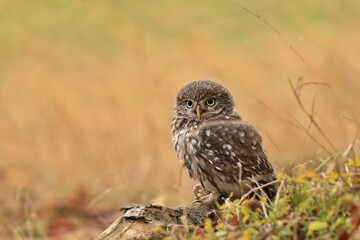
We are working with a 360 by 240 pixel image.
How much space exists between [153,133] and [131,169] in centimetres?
50

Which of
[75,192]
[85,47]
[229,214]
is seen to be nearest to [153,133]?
[75,192]

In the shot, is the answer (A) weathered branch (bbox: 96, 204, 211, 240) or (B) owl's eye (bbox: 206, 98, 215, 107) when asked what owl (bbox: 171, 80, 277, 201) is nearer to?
(B) owl's eye (bbox: 206, 98, 215, 107)

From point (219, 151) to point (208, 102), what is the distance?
2.64 feet

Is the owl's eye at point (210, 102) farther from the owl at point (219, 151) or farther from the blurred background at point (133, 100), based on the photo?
the blurred background at point (133, 100)

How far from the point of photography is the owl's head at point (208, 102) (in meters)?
7.10

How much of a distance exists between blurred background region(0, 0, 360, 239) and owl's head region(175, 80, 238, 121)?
1693 millimetres

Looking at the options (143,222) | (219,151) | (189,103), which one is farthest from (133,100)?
(143,222)

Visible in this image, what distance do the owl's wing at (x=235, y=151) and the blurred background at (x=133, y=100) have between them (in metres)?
2.26

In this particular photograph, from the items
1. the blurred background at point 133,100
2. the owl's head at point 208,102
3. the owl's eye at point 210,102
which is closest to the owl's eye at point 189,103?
the owl's head at point 208,102

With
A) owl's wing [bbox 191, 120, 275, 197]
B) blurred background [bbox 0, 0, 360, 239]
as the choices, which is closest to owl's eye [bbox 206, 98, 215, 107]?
owl's wing [bbox 191, 120, 275, 197]

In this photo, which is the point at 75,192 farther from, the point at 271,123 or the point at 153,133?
the point at 271,123

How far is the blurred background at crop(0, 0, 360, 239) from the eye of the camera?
1002cm

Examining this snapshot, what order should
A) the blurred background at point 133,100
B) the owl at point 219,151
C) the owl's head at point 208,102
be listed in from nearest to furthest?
the owl at point 219,151 → the owl's head at point 208,102 → the blurred background at point 133,100

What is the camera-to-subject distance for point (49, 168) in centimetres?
1120
